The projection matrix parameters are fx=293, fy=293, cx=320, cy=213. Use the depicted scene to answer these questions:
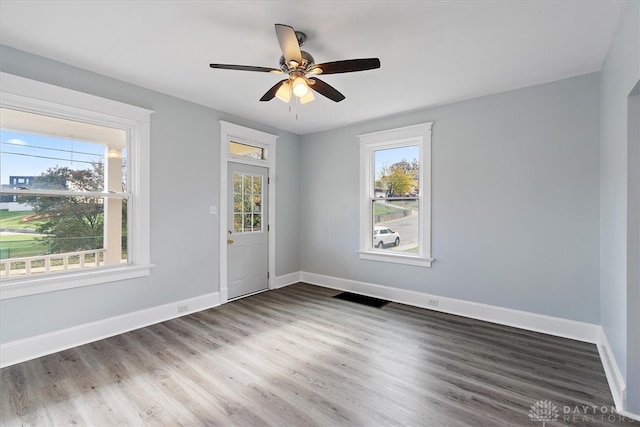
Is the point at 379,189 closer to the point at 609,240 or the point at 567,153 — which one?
the point at 567,153

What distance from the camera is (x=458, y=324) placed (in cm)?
343

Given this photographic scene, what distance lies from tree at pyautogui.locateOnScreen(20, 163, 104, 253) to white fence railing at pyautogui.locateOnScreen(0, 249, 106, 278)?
0.06 meters

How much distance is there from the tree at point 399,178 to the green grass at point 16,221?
4.09 metres

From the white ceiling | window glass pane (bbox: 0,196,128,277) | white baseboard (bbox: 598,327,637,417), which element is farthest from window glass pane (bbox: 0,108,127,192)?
white baseboard (bbox: 598,327,637,417)

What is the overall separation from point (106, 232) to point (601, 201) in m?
5.13

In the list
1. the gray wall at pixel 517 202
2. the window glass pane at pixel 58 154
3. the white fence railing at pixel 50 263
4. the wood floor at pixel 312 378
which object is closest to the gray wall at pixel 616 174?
the gray wall at pixel 517 202

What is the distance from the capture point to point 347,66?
2203mm

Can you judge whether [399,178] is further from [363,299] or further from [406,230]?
[363,299]

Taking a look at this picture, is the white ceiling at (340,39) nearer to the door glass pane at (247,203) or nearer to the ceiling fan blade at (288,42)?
the ceiling fan blade at (288,42)

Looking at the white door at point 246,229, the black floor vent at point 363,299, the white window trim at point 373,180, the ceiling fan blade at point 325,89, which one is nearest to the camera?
the ceiling fan blade at point 325,89

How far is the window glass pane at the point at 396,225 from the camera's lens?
13.8ft

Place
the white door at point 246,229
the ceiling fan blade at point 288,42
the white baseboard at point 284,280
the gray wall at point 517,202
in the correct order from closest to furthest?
the ceiling fan blade at point 288,42 < the gray wall at point 517,202 < the white door at point 246,229 < the white baseboard at point 284,280

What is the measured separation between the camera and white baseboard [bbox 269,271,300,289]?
16.2 ft

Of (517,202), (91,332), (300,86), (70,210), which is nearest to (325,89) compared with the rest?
(300,86)
